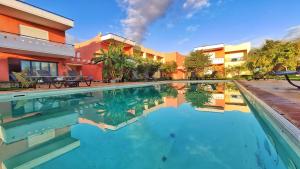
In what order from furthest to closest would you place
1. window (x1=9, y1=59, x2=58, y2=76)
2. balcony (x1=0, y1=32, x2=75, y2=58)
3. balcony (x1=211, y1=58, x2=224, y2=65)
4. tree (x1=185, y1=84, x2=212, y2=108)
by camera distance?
balcony (x1=211, y1=58, x2=224, y2=65), window (x1=9, y1=59, x2=58, y2=76), balcony (x1=0, y1=32, x2=75, y2=58), tree (x1=185, y1=84, x2=212, y2=108)

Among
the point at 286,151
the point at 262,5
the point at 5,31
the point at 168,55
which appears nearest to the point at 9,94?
the point at 5,31

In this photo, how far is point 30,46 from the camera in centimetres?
1403

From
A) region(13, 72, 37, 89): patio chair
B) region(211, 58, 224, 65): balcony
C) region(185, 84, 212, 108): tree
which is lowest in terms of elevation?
region(185, 84, 212, 108): tree

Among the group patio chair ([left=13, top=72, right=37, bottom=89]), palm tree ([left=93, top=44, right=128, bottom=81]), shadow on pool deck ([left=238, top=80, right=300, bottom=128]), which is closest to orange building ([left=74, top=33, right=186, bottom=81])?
palm tree ([left=93, top=44, right=128, bottom=81])

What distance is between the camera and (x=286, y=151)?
267 centimetres

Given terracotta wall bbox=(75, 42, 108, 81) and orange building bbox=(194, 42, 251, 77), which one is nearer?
terracotta wall bbox=(75, 42, 108, 81)

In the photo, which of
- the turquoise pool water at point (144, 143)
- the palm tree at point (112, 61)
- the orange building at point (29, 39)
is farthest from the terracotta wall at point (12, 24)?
the turquoise pool water at point (144, 143)

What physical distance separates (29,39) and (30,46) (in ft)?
1.95

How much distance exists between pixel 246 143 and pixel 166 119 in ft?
7.85

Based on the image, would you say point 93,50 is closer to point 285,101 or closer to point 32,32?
point 32,32

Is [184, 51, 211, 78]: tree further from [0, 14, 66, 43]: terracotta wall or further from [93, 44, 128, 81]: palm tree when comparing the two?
[0, 14, 66, 43]: terracotta wall

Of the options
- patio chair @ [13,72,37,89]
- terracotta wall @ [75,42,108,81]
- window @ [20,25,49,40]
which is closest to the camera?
patio chair @ [13,72,37,89]

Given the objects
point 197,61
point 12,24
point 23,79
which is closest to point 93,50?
point 12,24

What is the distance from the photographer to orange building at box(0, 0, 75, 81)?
13055mm
